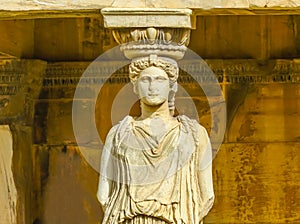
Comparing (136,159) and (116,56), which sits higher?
(116,56)

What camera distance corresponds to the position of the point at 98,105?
16.6 metres

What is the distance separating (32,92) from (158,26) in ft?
10.9

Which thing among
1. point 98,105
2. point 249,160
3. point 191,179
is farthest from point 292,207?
point 191,179

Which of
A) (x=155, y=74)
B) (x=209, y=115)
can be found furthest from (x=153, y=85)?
(x=209, y=115)

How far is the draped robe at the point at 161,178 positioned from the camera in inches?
527

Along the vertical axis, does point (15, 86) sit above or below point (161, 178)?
above

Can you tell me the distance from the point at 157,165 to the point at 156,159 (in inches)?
1.9

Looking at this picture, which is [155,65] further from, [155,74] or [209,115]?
[209,115]

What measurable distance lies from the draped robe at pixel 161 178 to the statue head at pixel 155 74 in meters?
0.26

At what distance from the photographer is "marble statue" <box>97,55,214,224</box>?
1341 centimetres

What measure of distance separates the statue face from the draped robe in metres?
0.24

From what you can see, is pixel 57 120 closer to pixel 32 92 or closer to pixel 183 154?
pixel 32 92

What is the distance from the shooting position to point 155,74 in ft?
44.1

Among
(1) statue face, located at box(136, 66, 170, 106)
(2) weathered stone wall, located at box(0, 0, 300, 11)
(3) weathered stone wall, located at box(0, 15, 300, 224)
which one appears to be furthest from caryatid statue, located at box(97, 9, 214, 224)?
(3) weathered stone wall, located at box(0, 15, 300, 224)
